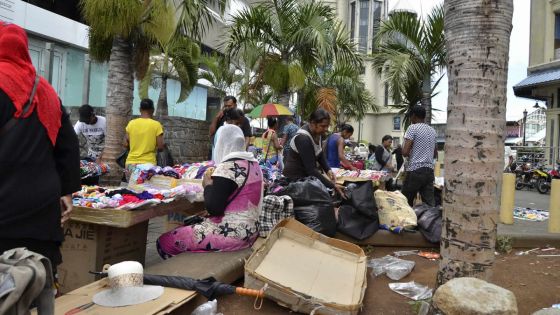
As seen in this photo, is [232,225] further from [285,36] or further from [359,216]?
[285,36]

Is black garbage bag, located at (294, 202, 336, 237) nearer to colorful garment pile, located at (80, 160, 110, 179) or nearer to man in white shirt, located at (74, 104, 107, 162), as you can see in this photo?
colorful garment pile, located at (80, 160, 110, 179)

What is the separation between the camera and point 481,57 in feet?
9.56

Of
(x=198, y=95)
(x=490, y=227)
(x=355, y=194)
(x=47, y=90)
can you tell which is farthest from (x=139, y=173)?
(x=198, y=95)

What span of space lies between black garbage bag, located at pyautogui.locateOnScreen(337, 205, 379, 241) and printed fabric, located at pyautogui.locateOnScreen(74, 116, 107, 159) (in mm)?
3881

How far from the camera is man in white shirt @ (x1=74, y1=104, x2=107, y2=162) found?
660 cm

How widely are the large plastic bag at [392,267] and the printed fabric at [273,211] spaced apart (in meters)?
0.96

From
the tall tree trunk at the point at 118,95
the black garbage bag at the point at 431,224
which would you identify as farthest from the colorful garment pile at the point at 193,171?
the black garbage bag at the point at 431,224

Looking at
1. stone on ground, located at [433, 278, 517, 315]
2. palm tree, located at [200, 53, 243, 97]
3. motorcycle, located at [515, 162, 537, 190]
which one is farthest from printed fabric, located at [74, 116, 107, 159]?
motorcycle, located at [515, 162, 537, 190]

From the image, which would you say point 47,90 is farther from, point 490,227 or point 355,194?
point 355,194

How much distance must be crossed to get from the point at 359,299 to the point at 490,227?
100 centimetres

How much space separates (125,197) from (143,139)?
7.45ft

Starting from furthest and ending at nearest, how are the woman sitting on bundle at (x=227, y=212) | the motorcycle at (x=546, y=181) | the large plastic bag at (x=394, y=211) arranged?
the motorcycle at (x=546, y=181) → the large plastic bag at (x=394, y=211) → the woman sitting on bundle at (x=227, y=212)

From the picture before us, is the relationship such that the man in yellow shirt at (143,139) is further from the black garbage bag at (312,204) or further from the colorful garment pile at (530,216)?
the colorful garment pile at (530,216)

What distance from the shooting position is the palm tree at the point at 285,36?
10.9m
